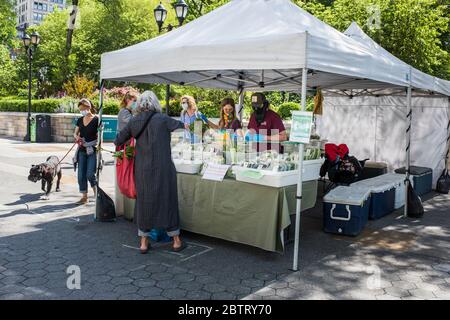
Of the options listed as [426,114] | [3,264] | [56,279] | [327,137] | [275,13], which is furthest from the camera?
[327,137]

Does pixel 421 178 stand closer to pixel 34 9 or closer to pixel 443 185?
pixel 443 185

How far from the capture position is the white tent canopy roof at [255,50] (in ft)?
15.0

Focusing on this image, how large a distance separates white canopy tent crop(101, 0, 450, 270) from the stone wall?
11.3 metres

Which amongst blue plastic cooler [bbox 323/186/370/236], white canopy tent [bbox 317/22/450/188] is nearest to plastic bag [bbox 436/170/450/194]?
white canopy tent [bbox 317/22/450/188]

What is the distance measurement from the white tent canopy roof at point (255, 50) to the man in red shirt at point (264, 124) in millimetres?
922

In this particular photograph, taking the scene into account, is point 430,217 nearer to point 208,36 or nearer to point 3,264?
point 208,36

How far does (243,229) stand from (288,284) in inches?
41.4

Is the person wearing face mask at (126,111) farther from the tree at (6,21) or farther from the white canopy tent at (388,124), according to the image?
the tree at (6,21)

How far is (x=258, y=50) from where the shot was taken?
4.69 metres

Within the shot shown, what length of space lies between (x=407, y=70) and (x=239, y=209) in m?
3.71

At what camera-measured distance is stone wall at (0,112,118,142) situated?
1841 centimetres
